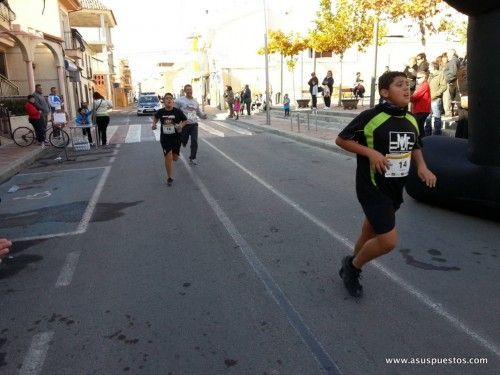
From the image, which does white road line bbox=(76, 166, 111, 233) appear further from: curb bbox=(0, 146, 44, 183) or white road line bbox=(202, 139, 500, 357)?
white road line bbox=(202, 139, 500, 357)

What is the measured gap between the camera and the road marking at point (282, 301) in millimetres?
2973

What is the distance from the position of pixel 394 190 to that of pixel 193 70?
234 ft

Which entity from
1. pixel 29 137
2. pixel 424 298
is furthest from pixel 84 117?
pixel 424 298

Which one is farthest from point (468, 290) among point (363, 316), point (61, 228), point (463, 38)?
point (463, 38)

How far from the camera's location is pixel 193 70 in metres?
72.0

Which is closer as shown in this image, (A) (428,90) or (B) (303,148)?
(A) (428,90)

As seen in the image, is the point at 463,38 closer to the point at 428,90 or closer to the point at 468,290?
the point at 428,90

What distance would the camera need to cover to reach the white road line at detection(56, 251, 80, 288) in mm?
4371

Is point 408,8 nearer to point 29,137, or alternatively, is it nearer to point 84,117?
point 84,117

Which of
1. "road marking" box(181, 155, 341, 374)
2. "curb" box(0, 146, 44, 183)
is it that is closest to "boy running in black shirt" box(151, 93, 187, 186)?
"road marking" box(181, 155, 341, 374)

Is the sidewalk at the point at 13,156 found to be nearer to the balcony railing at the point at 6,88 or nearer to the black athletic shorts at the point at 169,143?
the black athletic shorts at the point at 169,143

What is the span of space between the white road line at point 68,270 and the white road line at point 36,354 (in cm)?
96

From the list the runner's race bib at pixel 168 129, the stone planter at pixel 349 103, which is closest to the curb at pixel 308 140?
the stone planter at pixel 349 103

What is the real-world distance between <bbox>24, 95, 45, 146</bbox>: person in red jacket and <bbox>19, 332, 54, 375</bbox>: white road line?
13930 mm
